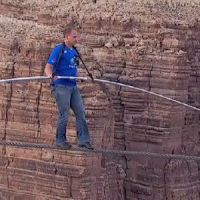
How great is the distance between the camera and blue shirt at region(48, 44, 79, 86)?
21344mm

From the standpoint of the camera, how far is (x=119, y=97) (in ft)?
102

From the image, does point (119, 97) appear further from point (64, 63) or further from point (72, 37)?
point (72, 37)

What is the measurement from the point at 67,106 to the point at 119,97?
31.0 feet

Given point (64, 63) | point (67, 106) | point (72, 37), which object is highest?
point (72, 37)

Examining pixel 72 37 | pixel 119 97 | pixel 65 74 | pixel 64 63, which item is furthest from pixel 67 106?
pixel 119 97

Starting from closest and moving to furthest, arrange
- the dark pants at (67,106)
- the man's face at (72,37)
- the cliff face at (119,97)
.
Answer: the man's face at (72,37) < the dark pants at (67,106) < the cliff face at (119,97)

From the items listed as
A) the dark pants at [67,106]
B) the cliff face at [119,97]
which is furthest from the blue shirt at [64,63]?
the cliff face at [119,97]

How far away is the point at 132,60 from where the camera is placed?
30.9 m

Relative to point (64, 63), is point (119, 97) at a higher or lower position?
lower

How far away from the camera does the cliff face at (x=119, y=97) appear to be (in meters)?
29.9

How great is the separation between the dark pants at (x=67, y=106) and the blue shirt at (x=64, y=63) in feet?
0.40

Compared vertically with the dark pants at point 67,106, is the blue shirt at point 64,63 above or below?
above

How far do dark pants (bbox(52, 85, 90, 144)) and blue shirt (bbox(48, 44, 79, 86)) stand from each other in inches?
4.8

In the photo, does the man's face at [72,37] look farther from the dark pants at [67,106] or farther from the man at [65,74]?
the dark pants at [67,106]
